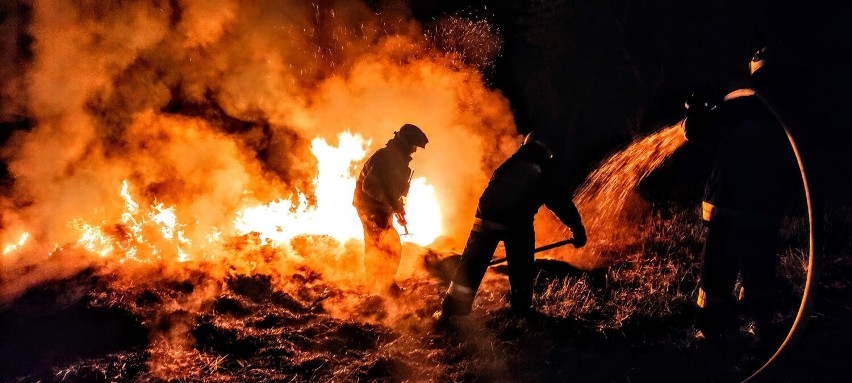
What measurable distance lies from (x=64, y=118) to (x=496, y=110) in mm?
9266

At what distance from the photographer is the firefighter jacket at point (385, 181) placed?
5.34 m

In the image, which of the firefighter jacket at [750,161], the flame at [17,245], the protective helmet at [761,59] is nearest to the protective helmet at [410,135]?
the firefighter jacket at [750,161]

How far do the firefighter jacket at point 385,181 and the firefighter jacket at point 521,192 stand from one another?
134 cm

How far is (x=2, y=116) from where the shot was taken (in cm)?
876

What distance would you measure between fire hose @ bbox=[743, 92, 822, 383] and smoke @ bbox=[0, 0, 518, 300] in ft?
16.4

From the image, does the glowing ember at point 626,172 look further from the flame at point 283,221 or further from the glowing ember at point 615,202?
the flame at point 283,221

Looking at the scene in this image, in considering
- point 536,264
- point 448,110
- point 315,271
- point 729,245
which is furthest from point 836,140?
point 448,110

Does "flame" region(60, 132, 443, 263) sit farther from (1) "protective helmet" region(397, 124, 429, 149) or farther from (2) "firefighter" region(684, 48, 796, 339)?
(2) "firefighter" region(684, 48, 796, 339)

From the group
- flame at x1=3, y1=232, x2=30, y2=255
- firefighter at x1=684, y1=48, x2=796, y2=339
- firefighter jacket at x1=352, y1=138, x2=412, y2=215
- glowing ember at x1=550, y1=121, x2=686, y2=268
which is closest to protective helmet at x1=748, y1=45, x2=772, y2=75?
firefighter at x1=684, y1=48, x2=796, y2=339

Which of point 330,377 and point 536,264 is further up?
point 536,264

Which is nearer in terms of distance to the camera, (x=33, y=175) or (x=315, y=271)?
(x=315, y=271)

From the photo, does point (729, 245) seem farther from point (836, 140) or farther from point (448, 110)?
point (448, 110)

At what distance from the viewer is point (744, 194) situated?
3.46 m

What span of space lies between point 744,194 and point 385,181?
11.5 feet
